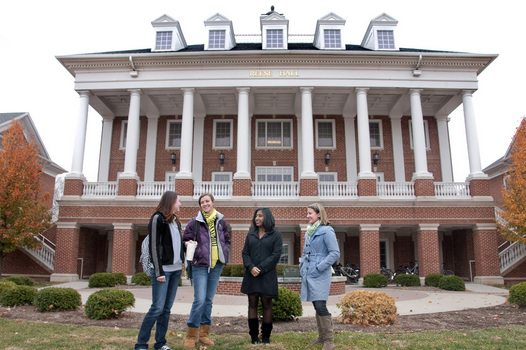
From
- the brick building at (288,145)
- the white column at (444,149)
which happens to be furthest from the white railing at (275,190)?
the white column at (444,149)

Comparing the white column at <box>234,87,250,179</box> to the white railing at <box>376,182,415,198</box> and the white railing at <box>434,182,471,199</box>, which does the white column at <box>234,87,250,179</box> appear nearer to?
the white railing at <box>376,182,415,198</box>

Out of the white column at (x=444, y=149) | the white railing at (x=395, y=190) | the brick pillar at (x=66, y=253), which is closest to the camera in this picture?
the brick pillar at (x=66, y=253)

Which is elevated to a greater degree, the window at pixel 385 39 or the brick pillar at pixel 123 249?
the window at pixel 385 39

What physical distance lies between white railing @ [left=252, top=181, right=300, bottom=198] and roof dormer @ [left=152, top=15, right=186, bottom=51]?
33.3 ft

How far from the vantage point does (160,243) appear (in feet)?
17.4

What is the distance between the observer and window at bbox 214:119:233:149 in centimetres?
2550

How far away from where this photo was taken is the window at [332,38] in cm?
2402

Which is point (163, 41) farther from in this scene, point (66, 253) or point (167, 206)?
point (167, 206)

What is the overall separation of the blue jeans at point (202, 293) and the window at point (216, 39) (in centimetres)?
2018

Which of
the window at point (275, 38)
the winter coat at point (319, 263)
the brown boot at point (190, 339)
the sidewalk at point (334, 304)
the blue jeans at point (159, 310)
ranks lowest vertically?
the sidewalk at point (334, 304)

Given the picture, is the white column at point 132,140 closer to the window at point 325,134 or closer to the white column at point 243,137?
the white column at point 243,137

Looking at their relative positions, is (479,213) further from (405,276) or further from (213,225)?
(213,225)

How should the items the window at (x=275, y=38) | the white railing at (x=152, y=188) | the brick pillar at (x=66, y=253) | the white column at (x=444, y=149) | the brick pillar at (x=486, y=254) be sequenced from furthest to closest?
the white column at (x=444, y=149) < the window at (x=275, y=38) < the white railing at (x=152, y=188) < the brick pillar at (x=66, y=253) < the brick pillar at (x=486, y=254)

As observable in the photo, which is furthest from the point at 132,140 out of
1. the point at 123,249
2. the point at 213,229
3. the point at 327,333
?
the point at 327,333
